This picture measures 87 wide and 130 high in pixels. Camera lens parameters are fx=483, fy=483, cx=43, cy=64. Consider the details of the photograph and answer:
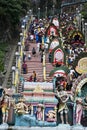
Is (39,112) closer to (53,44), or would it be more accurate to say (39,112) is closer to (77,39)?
(53,44)

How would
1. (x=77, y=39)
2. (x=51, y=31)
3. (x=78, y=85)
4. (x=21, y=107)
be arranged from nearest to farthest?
(x=21, y=107), (x=78, y=85), (x=51, y=31), (x=77, y=39)

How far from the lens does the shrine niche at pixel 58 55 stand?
29562mm

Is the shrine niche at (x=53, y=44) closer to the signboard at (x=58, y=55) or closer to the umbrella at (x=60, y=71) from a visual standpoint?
the signboard at (x=58, y=55)

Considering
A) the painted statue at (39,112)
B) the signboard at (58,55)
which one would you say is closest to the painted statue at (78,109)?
the painted statue at (39,112)

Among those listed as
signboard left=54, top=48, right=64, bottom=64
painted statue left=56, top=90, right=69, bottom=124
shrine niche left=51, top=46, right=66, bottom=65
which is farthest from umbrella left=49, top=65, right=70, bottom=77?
painted statue left=56, top=90, right=69, bottom=124

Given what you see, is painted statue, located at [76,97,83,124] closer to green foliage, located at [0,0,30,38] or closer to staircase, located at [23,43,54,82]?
staircase, located at [23,43,54,82]

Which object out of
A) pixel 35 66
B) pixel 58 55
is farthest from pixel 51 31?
pixel 35 66

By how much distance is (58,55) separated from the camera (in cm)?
2973

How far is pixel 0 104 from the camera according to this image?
57.5 feet

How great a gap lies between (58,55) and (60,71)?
129 inches

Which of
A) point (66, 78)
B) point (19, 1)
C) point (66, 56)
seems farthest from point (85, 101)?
point (19, 1)

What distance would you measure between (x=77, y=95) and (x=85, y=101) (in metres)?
0.37

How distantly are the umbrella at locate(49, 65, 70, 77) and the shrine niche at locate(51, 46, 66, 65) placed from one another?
253cm

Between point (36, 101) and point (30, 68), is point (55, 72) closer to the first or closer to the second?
point (30, 68)
